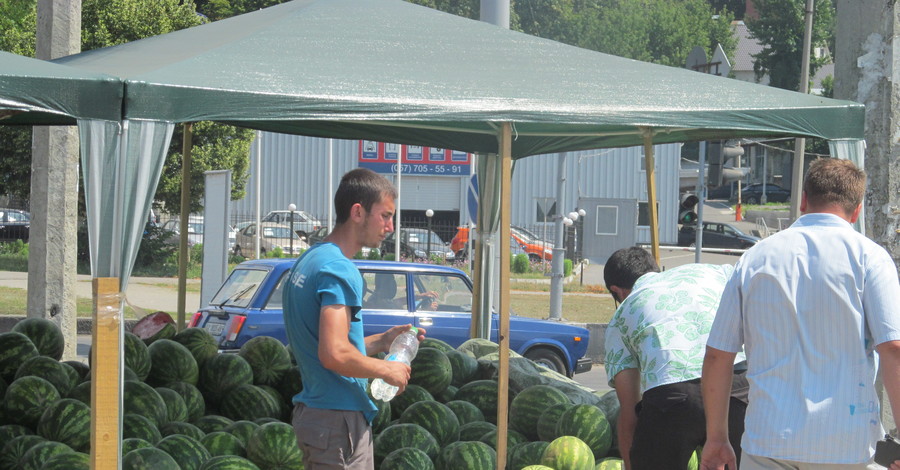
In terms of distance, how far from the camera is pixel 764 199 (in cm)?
6022

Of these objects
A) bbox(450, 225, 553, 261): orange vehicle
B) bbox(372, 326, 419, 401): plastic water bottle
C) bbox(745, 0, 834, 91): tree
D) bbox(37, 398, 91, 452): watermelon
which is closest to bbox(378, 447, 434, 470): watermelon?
bbox(372, 326, 419, 401): plastic water bottle

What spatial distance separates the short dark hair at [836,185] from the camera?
10.7 feet

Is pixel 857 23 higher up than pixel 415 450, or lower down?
higher up

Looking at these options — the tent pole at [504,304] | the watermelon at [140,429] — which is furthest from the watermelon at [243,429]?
the tent pole at [504,304]

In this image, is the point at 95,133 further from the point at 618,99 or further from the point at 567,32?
the point at 567,32

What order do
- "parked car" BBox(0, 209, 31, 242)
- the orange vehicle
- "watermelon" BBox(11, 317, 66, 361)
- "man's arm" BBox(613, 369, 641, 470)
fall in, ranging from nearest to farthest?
"man's arm" BBox(613, 369, 641, 470) → "watermelon" BBox(11, 317, 66, 361) → "parked car" BBox(0, 209, 31, 242) → the orange vehicle

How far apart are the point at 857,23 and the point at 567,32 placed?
225 ft

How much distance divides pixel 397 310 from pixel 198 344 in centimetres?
377

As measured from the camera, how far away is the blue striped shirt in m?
3.07

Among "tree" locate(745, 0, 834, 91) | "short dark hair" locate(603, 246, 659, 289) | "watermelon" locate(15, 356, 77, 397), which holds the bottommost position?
"watermelon" locate(15, 356, 77, 397)

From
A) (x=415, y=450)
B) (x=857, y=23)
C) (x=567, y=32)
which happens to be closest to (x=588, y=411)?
(x=415, y=450)

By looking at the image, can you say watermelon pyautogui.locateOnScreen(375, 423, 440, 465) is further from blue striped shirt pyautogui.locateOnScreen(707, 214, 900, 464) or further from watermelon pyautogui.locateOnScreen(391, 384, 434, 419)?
blue striped shirt pyautogui.locateOnScreen(707, 214, 900, 464)

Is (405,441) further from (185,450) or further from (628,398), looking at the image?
(628,398)

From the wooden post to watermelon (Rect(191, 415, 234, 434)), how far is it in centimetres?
129
